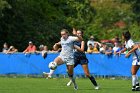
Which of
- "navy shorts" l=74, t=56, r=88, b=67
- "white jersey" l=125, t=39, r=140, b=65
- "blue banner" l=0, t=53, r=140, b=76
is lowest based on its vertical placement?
"blue banner" l=0, t=53, r=140, b=76

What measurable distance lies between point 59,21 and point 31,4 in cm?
408

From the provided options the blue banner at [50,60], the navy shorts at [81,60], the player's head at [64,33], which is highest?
the player's head at [64,33]

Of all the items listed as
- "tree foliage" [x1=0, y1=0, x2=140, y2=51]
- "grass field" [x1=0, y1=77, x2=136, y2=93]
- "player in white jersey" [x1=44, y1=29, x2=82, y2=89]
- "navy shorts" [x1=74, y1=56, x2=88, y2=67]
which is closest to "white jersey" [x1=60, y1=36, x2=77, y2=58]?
"player in white jersey" [x1=44, y1=29, x2=82, y2=89]

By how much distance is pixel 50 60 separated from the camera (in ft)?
97.1

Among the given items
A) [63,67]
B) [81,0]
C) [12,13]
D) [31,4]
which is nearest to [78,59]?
[63,67]

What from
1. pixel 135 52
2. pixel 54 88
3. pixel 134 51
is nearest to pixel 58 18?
pixel 54 88

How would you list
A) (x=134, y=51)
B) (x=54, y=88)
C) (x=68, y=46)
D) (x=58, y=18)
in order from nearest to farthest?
1. (x=134, y=51)
2. (x=68, y=46)
3. (x=54, y=88)
4. (x=58, y=18)

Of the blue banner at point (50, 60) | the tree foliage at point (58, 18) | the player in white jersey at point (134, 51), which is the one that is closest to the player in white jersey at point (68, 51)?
the player in white jersey at point (134, 51)

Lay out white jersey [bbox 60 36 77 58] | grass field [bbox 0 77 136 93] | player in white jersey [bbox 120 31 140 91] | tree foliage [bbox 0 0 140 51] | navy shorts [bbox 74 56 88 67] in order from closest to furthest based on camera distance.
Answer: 1. grass field [bbox 0 77 136 93]
2. player in white jersey [bbox 120 31 140 91]
3. white jersey [bbox 60 36 77 58]
4. navy shorts [bbox 74 56 88 67]
5. tree foliage [bbox 0 0 140 51]

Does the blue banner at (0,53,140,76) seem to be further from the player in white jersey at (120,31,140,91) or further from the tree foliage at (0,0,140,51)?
the tree foliage at (0,0,140,51)

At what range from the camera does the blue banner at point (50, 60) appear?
27.8m

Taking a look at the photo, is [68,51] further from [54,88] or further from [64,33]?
[54,88]

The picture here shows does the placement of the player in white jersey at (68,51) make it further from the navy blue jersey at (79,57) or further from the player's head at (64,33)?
the navy blue jersey at (79,57)

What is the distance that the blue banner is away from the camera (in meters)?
27.8
